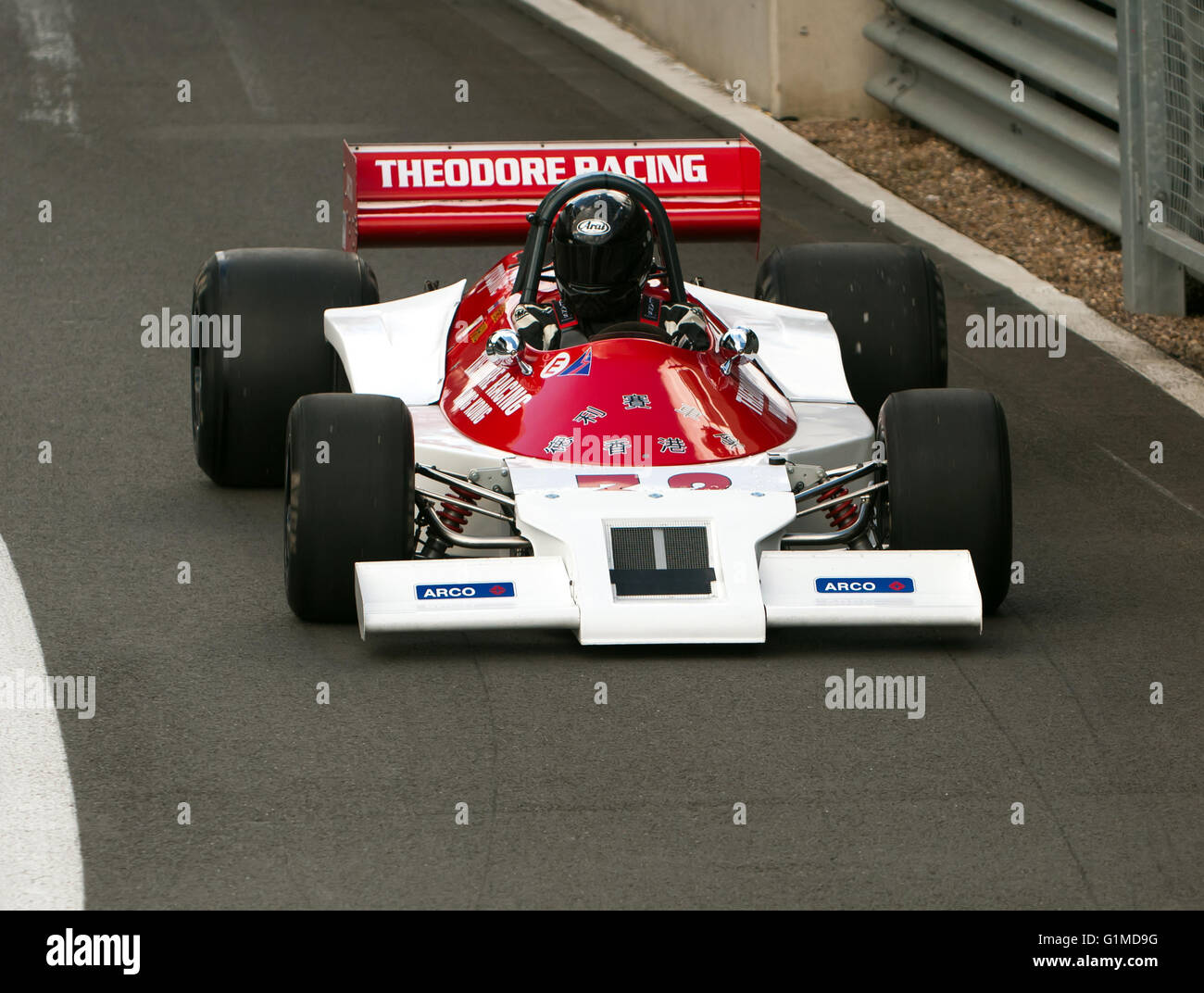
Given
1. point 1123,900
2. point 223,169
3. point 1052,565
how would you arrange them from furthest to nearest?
point 223,169
point 1052,565
point 1123,900

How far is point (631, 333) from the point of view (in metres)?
7.73

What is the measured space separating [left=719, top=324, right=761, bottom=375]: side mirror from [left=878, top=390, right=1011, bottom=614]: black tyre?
85 cm

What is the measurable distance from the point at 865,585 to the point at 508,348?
1691 mm

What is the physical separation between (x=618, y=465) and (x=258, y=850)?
225 centimetres

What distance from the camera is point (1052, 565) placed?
8.00 m

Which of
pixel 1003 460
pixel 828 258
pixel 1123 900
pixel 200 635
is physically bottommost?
pixel 1123 900

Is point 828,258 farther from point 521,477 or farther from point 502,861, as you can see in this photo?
point 502,861

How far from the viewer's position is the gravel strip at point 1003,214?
38.4ft

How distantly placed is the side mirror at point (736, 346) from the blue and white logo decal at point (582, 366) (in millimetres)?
516

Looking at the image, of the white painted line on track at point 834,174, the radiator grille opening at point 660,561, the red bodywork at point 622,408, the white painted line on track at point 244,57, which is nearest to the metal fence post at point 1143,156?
the white painted line on track at point 834,174

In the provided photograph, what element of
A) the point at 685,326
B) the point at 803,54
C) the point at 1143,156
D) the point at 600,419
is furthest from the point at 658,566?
the point at 803,54

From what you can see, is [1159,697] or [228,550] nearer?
[1159,697]

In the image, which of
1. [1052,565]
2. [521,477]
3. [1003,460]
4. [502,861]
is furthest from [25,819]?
[1052,565]

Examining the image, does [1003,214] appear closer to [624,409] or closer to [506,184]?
[506,184]
